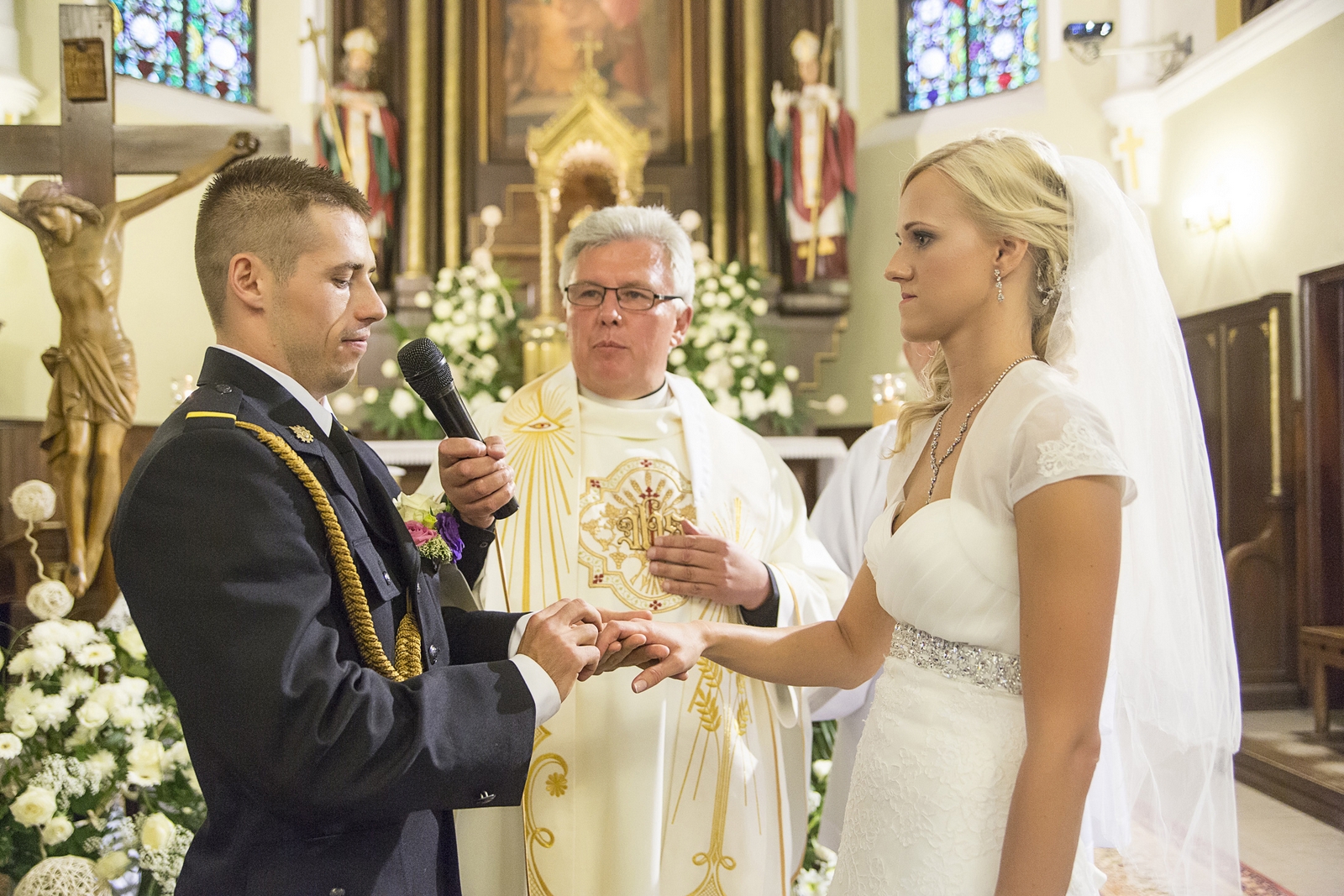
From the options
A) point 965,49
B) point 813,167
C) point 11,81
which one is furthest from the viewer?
point 965,49

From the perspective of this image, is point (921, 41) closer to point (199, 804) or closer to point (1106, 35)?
point (1106, 35)

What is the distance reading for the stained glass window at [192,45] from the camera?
8.25 m

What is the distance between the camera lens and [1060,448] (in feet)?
4.98

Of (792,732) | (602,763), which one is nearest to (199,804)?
(602,763)

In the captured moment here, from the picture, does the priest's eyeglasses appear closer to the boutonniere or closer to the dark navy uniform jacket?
the boutonniere

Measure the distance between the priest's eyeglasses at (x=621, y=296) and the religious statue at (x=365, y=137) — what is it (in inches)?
221

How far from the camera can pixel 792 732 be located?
265 cm

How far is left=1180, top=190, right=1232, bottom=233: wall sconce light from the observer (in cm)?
742

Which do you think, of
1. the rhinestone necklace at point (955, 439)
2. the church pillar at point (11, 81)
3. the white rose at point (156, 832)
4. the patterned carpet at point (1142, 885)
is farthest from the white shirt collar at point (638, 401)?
the church pillar at point (11, 81)

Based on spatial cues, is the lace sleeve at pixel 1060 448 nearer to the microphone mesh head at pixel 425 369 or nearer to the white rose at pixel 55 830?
the microphone mesh head at pixel 425 369

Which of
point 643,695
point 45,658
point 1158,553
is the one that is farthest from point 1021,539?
point 45,658

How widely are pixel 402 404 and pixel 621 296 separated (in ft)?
13.0

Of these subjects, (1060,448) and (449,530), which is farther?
(449,530)

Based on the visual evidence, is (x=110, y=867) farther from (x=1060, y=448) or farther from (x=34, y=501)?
(x=1060, y=448)
